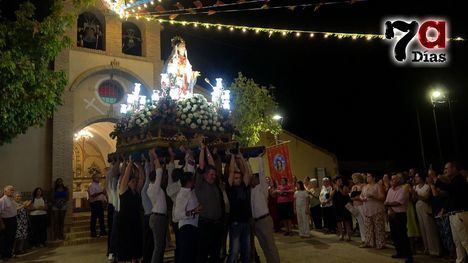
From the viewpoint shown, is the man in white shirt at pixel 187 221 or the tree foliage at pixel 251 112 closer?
the man in white shirt at pixel 187 221

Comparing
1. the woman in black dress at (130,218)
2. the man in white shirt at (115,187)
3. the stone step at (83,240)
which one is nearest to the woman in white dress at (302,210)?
the woman in black dress at (130,218)

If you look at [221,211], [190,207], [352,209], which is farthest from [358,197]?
[190,207]

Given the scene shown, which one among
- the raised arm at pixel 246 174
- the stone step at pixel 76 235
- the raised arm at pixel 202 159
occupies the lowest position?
the stone step at pixel 76 235

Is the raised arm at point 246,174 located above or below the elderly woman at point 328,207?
above

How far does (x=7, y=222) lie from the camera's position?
1077 centimetres

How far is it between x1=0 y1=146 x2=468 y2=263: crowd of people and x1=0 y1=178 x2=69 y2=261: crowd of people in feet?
0.10

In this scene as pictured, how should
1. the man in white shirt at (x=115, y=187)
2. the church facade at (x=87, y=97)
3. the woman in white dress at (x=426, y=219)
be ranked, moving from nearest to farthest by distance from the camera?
the man in white shirt at (x=115, y=187) → the woman in white dress at (x=426, y=219) → the church facade at (x=87, y=97)

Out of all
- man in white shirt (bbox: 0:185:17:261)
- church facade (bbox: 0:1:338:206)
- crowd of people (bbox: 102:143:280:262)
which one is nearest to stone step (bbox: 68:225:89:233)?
church facade (bbox: 0:1:338:206)

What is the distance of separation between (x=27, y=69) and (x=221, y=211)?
7.65 m

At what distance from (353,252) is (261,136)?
1282 cm

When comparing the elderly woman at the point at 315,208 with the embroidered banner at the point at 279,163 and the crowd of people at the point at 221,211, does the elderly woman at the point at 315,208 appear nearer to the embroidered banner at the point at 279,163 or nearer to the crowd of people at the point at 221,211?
the embroidered banner at the point at 279,163

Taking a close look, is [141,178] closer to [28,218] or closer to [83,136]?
[28,218]

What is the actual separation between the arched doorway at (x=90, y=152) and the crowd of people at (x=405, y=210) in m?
9.47

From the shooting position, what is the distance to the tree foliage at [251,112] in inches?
770
